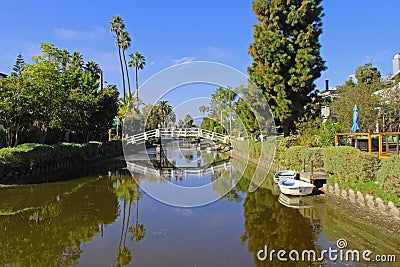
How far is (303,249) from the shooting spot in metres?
6.20

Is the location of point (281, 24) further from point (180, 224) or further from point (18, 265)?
point (18, 265)

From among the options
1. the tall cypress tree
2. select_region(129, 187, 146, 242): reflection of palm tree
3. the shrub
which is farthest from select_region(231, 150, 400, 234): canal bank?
the tall cypress tree

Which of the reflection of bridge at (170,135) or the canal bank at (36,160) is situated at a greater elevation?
the reflection of bridge at (170,135)

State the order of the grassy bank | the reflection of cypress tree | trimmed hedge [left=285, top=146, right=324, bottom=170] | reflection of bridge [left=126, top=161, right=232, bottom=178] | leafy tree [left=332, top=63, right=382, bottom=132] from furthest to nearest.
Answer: leafy tree [left=332, top=63, right=382, bottom=132], reflection of bridge [left=126, top=161, right=232, bottom=178], trimmed hedge [left=285, top=146, right=324, bottom=170], the grassy bank, the reflection of cypress tree

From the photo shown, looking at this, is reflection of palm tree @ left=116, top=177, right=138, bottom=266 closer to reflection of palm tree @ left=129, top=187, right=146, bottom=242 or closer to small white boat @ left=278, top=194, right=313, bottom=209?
reflection of palm tree @ left=129, top=187, right=146, bottom=242

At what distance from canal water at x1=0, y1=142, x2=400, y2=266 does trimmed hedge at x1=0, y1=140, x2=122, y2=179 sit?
63.6 inches

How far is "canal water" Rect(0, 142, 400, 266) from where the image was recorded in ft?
19.0

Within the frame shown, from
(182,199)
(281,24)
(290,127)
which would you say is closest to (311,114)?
(290,127)

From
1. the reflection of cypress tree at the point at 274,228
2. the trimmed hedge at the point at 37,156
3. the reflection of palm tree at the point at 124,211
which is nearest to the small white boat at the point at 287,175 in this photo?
the reflection of cypress tree at the point at 274,228

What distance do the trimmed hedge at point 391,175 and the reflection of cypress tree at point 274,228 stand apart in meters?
1.95

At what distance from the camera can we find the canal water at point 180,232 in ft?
19.0

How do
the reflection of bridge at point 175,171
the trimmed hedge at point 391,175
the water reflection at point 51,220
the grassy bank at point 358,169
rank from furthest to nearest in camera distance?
the reflection of bridge at point 175,171
the grassy bank at point 358,169
the trimmed hedge at point 391,175
the water reflection at point 51,220

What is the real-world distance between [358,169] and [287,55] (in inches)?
472

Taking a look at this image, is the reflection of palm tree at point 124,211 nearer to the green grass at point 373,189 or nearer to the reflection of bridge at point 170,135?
the green grass at point 373,189
